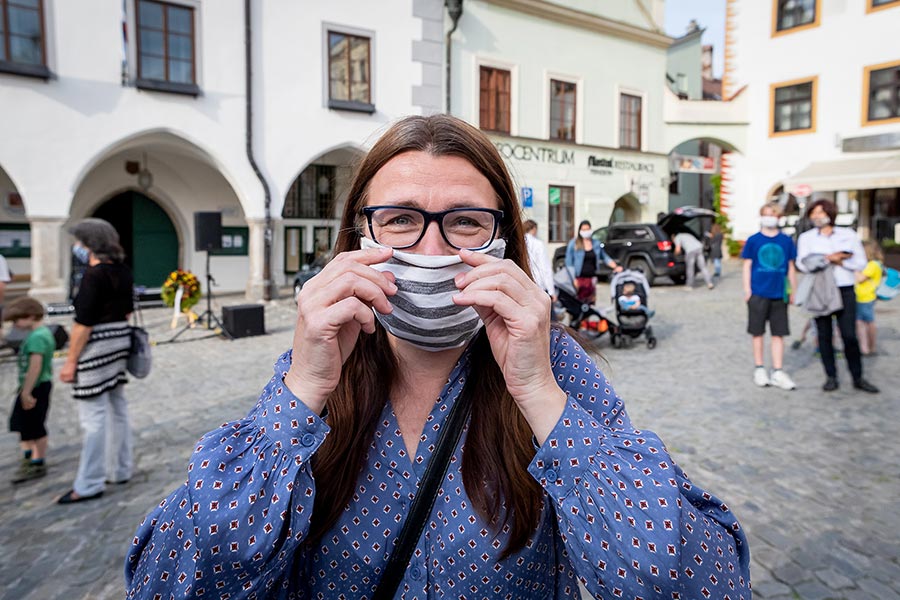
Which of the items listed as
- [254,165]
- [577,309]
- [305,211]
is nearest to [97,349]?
[577,309]

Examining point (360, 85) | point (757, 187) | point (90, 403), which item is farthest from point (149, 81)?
point (757, 187)

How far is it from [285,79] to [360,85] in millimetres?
2062

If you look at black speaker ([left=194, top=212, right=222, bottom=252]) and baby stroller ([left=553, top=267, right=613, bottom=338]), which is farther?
black speaker ([left=194, top=212, right=222, bottom=252])

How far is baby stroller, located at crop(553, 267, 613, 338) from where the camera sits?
377 inches

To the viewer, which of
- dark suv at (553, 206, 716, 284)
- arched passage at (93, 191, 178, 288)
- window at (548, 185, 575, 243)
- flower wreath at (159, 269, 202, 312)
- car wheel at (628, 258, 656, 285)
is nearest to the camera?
flower wreath at (159, 269, 202, 312)

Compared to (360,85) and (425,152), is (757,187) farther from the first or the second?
(425,152)

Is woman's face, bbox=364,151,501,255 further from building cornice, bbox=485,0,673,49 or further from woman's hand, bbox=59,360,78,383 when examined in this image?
building cornice, bbox=485,0,673,49

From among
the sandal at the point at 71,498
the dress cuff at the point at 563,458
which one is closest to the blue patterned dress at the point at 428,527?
the dress cuff at the point at 563,458

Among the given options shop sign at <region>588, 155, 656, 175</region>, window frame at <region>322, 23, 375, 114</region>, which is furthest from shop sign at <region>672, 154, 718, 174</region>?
window frame at <region>322, 23, 375, 114</region>

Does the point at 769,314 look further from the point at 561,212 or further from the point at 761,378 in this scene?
the point at 561,212

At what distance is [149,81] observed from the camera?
1421 centimetres

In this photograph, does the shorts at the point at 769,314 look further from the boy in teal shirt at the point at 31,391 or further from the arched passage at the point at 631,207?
the arched passage at the point at 631,207

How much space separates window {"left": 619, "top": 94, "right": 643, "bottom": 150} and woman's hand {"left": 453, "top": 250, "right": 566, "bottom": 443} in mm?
22423

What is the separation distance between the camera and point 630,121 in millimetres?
22609
